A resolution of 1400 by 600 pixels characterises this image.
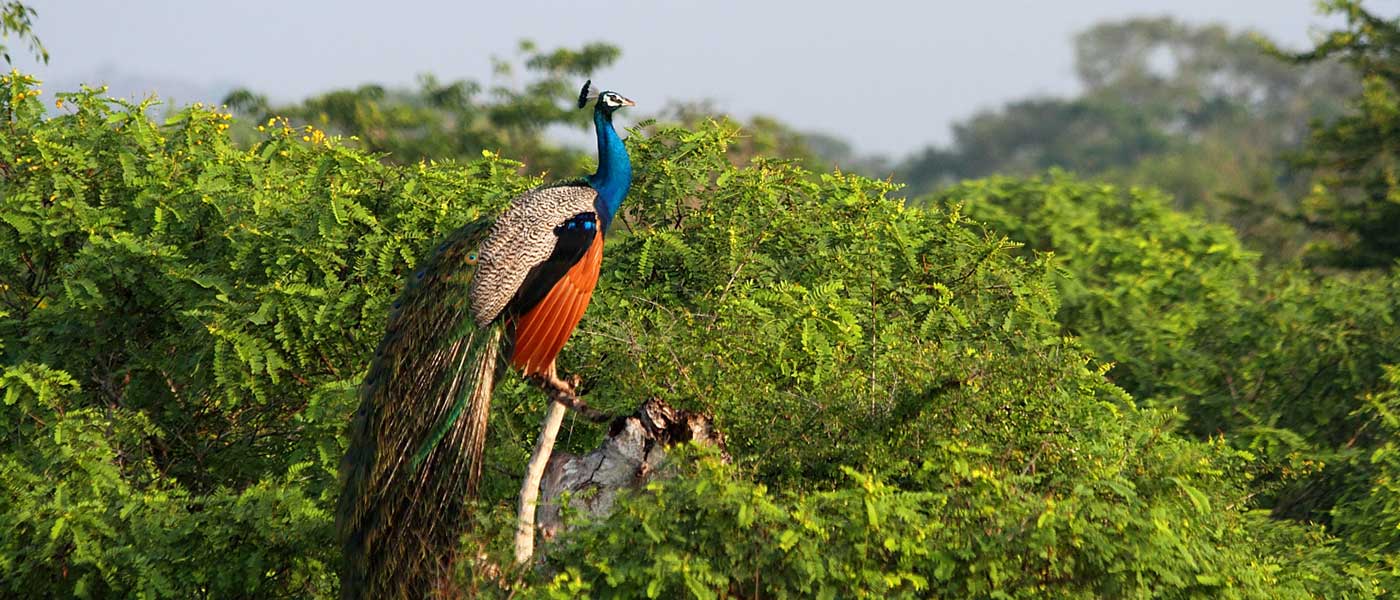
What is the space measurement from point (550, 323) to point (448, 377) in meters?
0.54

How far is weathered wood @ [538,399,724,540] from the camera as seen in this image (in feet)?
17.9

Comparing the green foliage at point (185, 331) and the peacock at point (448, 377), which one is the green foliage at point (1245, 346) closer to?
the peacock at point (448, 377)

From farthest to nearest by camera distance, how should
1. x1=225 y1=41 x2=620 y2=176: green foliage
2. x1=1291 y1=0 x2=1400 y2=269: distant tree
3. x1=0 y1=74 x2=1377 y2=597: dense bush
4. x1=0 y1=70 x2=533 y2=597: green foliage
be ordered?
1. x1=225 y1=41 x2=620 y2=176: green foliage
2. x1=1291 y1=0 x2=1400 y2=269: distant tree
3. x1=0 y1=70 x2=533 y2=597: green foliage
4. x1=0 y1=74 x2=1377 y2=597: dense bush

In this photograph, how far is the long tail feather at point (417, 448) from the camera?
5465mm

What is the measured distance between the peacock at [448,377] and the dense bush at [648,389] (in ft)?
0.65

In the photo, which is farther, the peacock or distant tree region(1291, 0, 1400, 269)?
distant tree region(1291, 0, 1400, 269)

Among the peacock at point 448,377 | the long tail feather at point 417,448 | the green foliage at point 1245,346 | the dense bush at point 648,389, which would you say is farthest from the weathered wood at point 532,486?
the green foliage at point 1245,346

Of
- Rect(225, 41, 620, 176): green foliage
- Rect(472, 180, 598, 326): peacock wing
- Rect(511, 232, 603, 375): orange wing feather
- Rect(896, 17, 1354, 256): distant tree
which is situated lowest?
Rect(896, 17, 1354, 256): distant tree

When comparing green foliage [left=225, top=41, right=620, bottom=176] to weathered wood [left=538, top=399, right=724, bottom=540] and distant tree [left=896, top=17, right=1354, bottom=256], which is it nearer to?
weathered wood [left=538, top=399, right=724, bottom=540]

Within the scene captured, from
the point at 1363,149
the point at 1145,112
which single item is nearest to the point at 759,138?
the point at 1363,149

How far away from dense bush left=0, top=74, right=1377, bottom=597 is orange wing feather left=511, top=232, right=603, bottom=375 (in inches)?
6.3

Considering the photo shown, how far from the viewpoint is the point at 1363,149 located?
14.8m

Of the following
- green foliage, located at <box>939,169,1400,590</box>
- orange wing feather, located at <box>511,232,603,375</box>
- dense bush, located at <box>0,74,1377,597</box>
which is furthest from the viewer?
green foliage, located at <box>939,169,1400,590</box>

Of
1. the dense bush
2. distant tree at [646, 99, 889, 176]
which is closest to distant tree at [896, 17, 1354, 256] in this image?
distant tree at [646, 99, 889, 176]
